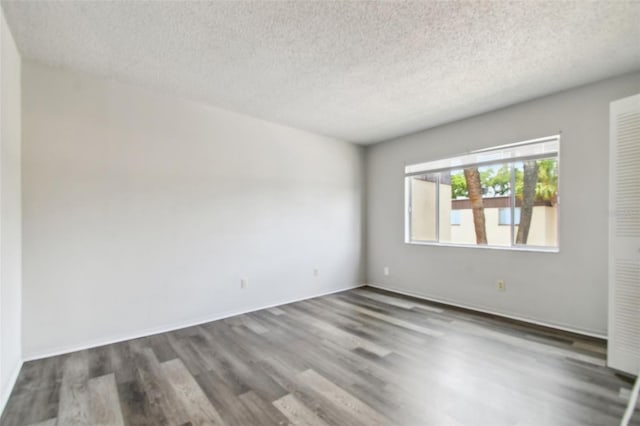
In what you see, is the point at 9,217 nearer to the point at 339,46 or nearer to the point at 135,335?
the point at 135,335

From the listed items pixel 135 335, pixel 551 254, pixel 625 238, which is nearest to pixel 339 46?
pixel 625 238

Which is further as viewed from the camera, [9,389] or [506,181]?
[506,181]

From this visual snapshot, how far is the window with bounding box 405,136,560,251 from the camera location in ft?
10.9

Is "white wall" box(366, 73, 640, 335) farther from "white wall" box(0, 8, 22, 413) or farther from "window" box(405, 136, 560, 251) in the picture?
"white wall" box(0, 8, 22, 413)

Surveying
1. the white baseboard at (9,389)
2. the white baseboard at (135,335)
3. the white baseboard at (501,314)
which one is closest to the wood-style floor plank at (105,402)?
the white baseboard at (9,389)

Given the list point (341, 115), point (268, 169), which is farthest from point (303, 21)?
point (268, 169)

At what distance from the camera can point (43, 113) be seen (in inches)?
100

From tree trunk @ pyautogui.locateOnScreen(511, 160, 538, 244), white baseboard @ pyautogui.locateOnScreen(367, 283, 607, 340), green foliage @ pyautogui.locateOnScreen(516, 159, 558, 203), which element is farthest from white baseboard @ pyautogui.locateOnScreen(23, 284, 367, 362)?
green foliage @ pyautogui.locateOnScreen(516, 159, 558, 203)

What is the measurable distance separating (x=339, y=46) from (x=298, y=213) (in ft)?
8.17

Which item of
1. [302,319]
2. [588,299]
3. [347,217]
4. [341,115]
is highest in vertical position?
[341,115]

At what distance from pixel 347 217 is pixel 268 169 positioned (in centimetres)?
172

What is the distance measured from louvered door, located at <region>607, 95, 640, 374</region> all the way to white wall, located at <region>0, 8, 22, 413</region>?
442 centimetres

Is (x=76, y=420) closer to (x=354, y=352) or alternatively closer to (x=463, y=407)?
(x=354, y=352)

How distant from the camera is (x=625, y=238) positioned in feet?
7.47
